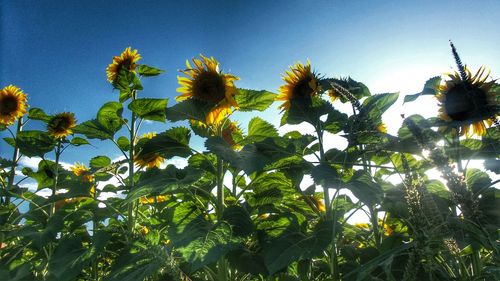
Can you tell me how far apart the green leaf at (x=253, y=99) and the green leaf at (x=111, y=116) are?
0.91 metres

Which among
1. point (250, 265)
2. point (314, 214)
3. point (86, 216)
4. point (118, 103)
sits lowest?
point (250, 265)

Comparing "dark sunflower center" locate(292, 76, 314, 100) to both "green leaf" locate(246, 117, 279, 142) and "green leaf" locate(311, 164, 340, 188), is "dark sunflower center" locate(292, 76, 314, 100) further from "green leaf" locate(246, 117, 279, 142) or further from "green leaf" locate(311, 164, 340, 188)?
"green leaf" locate(311, 164, 340, 188)

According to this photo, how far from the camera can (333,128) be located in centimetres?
218

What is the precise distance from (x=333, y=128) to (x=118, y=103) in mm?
1440

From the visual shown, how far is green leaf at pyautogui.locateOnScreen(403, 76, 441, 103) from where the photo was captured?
1.55 m

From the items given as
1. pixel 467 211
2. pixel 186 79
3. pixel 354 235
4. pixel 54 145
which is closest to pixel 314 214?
pixel 354 235

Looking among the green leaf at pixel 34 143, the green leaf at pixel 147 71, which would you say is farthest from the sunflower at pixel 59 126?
the green leaf at pixel 147 71

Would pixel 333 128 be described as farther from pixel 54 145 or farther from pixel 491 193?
pixel 54 145

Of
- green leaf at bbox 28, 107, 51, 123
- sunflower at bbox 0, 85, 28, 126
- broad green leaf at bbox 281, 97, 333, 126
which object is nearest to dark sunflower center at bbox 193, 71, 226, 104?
broad green leaf at bbox 281, 97, 333, 126

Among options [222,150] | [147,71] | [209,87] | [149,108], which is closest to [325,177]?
[222,150]

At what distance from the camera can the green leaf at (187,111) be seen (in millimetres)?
2055

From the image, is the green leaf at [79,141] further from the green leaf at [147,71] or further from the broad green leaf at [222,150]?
the broad green leaf at [222,150]

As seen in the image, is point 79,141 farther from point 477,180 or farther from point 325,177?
point 477,180

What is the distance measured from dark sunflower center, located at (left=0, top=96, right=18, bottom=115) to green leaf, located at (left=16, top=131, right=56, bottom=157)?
104 cm
